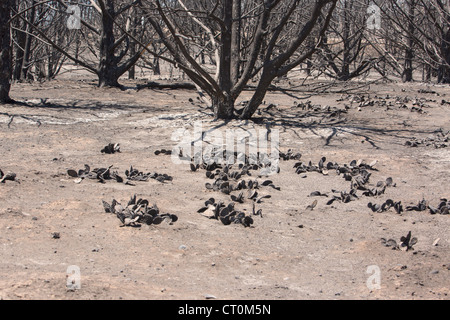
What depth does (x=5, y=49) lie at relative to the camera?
10.3 meters

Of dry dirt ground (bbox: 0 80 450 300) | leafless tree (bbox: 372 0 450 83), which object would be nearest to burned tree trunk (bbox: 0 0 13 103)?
dry dirt ground (bbox: 0 80 450 300)

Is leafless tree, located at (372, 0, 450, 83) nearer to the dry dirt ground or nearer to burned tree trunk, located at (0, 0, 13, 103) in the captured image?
the dry dirt ground

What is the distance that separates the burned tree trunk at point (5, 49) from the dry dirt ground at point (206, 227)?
0.83 metres

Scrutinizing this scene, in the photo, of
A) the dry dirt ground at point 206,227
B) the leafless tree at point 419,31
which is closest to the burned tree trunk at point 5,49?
the dry dirt ground at point 206,227

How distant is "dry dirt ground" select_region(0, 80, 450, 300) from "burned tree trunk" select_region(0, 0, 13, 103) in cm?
83

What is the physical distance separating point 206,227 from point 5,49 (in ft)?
23.9

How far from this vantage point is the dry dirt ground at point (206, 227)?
11.7ft

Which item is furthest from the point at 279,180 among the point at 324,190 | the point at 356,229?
the point at 356,229

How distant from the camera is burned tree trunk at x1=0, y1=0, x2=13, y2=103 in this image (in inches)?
396

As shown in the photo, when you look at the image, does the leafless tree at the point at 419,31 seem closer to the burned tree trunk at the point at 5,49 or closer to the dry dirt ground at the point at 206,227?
the dry dirt ground at the point at 206,227

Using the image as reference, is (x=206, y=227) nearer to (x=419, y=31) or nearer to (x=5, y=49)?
(x=419, y=31)

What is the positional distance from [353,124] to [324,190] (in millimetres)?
4030

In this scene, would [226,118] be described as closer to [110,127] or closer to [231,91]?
[231,91]

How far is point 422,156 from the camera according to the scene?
25.7ft
